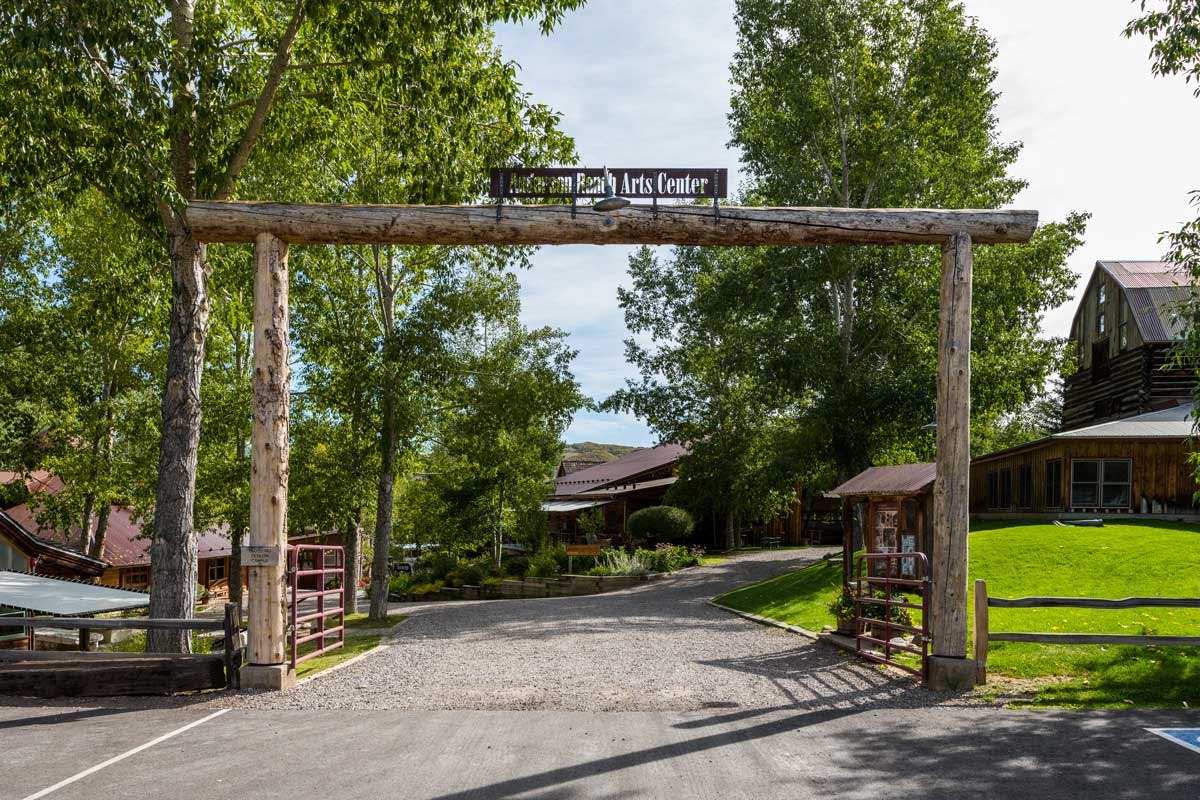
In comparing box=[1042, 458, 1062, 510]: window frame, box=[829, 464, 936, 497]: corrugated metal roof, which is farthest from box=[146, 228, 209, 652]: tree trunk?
box=[1042, 458, 1062, 510]: window frame

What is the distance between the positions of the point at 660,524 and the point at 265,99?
25801 millimetres

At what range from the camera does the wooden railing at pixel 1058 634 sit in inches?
381

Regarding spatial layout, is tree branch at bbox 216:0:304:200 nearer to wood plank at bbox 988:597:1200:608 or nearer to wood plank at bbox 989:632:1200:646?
wood plank at bbox 988:597:1200:608

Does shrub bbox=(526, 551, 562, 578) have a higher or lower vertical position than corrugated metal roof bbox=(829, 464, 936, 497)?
lower

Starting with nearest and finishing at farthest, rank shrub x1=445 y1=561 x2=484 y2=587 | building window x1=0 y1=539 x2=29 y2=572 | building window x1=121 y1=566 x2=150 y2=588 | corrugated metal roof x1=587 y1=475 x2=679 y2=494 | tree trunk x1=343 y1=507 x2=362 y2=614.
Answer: tree trunk x1=343 y1=507 x2=362 y2=614 < building window x1=0 y1=539 x2=29 y2=572 < shrub x1=445 y1=561 x2=484 y2=587 < building window x1=121 y1=566 x2=150 y2=588 < corrugated metal roof x1=587 y1=475 x2=679 y2=494

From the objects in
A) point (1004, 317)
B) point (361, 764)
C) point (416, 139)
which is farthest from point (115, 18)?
point (1004, 317)

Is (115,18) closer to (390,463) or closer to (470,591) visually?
(390,463)

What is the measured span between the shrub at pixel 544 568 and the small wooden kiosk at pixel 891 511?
16890mm

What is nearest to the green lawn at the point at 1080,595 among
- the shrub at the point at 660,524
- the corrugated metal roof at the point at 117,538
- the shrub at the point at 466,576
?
the shrub at the point at 660,524

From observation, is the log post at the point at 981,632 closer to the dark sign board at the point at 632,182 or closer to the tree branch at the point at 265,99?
the dark sign board at the point at 632,182

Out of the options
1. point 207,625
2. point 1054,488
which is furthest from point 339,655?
point 1054,488

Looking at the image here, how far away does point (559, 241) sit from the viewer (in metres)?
10.8

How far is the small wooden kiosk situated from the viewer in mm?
15692

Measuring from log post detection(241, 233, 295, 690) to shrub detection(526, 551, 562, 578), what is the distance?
2198 cm
